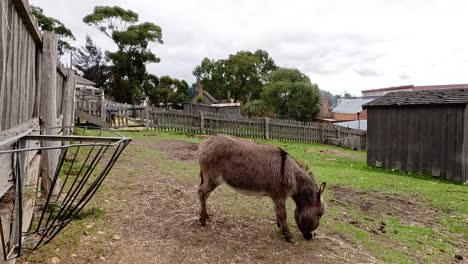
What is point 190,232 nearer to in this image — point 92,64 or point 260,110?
point 260,110

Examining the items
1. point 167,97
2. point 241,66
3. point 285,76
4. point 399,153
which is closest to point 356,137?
point 399,153

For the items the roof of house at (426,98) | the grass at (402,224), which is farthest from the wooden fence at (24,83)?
the roof of house at (426,98)

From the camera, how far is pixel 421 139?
13.0m

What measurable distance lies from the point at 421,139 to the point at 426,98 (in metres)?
1.73

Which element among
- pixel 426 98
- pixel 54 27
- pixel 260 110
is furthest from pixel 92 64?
pixel 426 98

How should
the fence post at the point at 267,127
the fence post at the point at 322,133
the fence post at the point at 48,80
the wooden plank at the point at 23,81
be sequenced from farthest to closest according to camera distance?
1. the fence post at the point at 322,133
2. the fence post at the point at 267,127
3. the fence post at the point at 48,80
4. the wooden plank at the point at 23,81

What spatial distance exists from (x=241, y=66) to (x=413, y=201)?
143 feet

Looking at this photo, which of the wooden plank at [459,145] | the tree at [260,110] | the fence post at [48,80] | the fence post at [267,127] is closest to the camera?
the fence post at [48,80]

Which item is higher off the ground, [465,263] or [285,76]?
[285,76]

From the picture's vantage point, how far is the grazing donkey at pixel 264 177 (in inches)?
179

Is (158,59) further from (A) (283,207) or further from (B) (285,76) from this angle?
(A) (283,207)

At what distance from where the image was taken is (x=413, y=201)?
25.8ft

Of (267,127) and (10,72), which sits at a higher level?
(10,72)

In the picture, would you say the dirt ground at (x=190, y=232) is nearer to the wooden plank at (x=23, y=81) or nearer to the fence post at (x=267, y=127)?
the wooden plank at (x=23, y=81)
